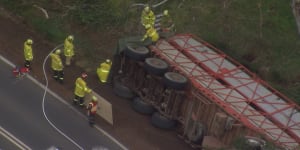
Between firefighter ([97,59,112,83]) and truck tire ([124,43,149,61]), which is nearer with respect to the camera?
truck tire ([124,43,149,61])

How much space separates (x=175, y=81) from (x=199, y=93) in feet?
3.15

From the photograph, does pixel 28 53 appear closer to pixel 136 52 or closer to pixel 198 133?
pixel 136 52

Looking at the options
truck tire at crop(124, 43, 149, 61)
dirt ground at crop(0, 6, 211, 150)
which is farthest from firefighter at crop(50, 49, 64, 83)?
truck tire at crop(124, 43, 149, 61)

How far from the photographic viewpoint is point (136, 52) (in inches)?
795

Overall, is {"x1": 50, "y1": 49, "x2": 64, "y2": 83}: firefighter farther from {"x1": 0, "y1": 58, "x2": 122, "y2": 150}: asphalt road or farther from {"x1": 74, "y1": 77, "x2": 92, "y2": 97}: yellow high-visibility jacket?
{"x1": 74, "y1": 77, "x2": 92, "y2": 97}: yellow high-visibility jacket

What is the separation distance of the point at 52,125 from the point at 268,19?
13137 millimetres

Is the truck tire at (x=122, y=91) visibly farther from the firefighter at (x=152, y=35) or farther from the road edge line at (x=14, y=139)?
the road edge line at (x=14, y=139)

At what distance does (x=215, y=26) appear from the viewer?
26.0m

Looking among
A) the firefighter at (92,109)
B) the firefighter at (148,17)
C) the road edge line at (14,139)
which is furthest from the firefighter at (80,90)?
the firefighter at (148,17)

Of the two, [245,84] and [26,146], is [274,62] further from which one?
[26,146]

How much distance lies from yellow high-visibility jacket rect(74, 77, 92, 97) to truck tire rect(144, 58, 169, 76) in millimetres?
2339

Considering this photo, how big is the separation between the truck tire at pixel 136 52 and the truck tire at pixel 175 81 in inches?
54.6

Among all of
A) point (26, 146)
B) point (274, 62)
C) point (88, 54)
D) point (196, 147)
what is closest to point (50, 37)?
point (88, 54)

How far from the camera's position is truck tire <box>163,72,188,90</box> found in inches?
747
